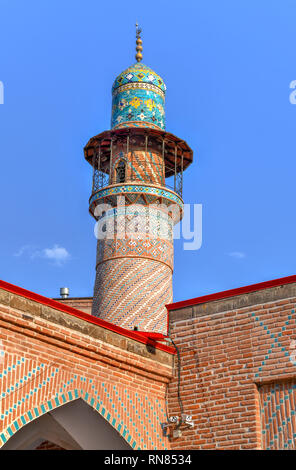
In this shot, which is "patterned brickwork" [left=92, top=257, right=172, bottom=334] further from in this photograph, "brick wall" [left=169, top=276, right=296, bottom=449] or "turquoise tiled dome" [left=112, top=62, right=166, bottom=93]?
"brick wall" [left=169, top=276, right=296, bottom=449]

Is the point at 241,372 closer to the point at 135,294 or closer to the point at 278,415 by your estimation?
the point at 278,415

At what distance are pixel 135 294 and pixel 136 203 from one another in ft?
7.78

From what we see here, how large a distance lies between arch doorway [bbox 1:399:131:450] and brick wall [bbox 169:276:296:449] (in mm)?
1056

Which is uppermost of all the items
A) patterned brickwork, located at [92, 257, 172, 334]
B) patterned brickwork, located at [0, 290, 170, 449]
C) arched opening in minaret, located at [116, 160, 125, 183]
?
arched opening in minaret, located at [116, 160, 125, 183]

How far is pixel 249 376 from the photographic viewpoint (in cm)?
959

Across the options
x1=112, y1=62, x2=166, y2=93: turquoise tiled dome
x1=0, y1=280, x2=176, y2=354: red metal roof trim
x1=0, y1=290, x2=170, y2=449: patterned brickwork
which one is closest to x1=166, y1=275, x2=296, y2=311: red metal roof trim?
x1=0, y1=280, x2=176, y2=354: red metal roof trim

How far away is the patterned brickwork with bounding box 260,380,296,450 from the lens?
9.03 metres

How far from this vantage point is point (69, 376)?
8.94 meters

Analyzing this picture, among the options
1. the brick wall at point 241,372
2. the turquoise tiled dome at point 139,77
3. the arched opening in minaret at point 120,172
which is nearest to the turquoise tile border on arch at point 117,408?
the brick wall at point 241,372

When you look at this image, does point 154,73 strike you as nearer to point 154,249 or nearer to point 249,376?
point 154,249
